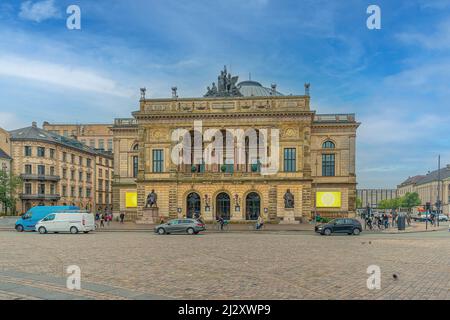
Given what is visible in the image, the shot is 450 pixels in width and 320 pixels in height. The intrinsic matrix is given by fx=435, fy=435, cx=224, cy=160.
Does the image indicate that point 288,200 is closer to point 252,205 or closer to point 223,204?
point 252,205

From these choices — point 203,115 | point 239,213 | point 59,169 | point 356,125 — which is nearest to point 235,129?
point 203,115

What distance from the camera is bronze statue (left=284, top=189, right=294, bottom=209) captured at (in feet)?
173

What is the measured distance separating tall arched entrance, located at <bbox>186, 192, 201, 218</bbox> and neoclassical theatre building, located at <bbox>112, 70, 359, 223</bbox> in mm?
129

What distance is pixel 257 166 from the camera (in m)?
55.6

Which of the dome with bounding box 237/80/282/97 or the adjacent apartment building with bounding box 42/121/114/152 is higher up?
the dome with bounding box 237/80/282/97

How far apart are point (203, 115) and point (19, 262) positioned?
40.5 metres

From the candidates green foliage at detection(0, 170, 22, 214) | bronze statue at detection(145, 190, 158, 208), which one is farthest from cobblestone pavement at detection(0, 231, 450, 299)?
green foliage at detection(0, 170, 22, 214)

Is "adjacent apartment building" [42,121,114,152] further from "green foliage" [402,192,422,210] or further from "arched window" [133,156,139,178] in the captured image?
"green foliage" [402,192,422,210]

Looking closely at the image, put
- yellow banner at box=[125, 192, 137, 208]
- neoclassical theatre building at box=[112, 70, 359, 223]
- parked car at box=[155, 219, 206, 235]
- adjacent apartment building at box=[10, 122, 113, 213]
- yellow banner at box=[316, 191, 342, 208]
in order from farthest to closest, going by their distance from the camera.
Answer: adjacent apartment building at box=[10, 122, 113, 213] → yellow banner at box=[125, 192, 137, 208] → yellow banner at box=[316, 191, 342, 208] → neoclassical theatre building at box=[112, 70, 359, 223] → parked car at box=[155, 219, 206, 235]

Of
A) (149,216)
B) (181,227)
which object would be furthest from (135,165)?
(181,227)

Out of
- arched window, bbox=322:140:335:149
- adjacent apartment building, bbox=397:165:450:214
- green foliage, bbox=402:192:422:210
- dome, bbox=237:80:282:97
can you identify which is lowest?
green foliage, bbox=402:192:422:210

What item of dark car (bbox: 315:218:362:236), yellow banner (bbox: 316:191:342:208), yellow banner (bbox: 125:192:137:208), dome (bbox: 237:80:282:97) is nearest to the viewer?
dark car (bbox: 315:218:362:236)

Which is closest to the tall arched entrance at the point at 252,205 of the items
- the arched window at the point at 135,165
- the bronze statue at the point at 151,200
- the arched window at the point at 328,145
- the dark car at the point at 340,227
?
the bronze statue at the point at 151,200
